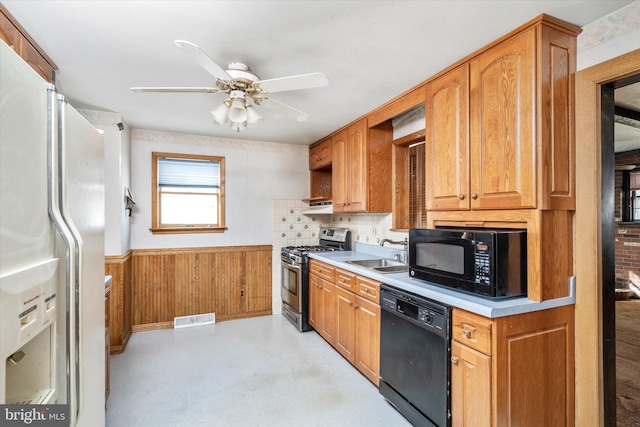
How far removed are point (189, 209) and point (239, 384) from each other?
2.34 m

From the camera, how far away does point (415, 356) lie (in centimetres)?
197

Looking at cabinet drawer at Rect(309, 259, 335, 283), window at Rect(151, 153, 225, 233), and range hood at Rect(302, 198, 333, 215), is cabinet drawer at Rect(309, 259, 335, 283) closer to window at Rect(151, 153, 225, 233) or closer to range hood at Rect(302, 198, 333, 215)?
range hood at Rect(302, 198, 333, 215)

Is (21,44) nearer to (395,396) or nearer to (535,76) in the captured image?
(535,76)

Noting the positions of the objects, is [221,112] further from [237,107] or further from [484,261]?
[484,261]

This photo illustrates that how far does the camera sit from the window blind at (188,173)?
3.93 m

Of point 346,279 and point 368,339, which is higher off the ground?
point 346,279

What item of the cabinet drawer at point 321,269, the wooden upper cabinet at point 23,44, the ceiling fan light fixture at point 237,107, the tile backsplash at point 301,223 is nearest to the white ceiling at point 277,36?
the wooden upper cabinet at point 23,44

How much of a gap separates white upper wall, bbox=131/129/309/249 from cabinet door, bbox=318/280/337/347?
1421 mm

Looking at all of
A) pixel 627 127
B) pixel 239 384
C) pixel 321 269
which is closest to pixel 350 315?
pixel 321 269

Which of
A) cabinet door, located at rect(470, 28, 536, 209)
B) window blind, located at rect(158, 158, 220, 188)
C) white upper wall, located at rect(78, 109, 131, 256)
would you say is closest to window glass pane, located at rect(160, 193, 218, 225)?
window blind, located at rect(158, 158, 220, 188)

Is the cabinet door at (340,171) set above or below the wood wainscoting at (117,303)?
above

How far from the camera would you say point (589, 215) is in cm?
169

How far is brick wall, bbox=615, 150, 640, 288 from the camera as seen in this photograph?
4.84m

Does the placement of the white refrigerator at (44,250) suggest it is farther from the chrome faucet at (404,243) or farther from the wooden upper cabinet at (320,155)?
the wooden upper cabinet at (320,155)
